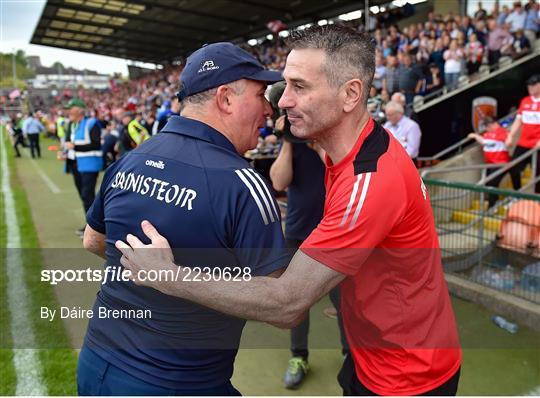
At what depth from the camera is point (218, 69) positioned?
1.62m

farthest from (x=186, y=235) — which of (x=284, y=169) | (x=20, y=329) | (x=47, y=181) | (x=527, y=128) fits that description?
(x=47, y=181)

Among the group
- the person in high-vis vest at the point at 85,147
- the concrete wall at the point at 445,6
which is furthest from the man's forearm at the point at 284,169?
the concrete wall at the point at 445,6

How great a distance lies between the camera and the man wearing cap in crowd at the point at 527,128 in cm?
677

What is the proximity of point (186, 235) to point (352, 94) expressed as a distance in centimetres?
72

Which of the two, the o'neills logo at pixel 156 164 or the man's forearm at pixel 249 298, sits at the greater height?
the o'neills logo at pixel 156 164

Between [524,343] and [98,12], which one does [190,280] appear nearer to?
[524,343]

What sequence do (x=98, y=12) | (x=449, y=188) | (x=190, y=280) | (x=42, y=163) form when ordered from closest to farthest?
(x=190, y=280) → (x=449, y=188) → (x=42, y=163) → (x=98, y=12)

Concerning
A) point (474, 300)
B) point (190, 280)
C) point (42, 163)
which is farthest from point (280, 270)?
point (42, 163)

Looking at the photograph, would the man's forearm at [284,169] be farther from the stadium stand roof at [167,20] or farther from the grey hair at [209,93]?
the stadium stand roof at [167,20]

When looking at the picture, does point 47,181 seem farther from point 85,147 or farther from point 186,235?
point 186,235

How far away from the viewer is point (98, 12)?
30375mm

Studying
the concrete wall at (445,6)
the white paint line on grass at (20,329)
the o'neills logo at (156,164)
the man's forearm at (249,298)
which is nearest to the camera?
the man's forearm at (249,298)

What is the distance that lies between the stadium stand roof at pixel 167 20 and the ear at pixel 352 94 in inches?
938

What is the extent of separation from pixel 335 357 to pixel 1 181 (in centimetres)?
1314
